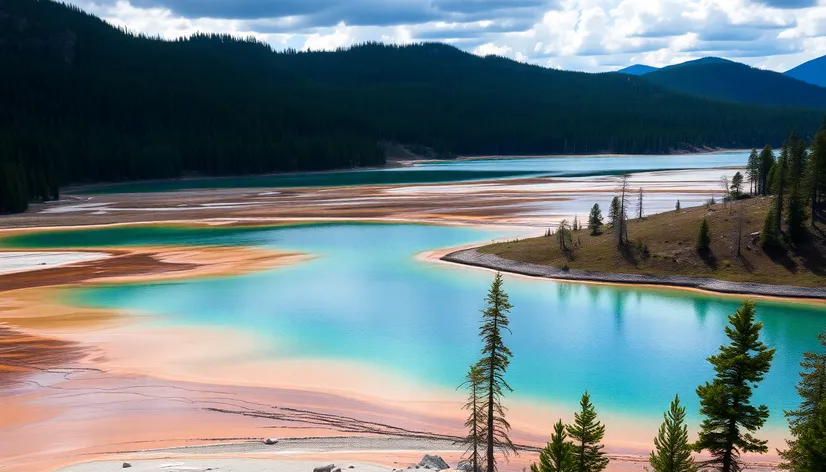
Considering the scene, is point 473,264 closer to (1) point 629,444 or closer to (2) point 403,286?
(2) point 403,286

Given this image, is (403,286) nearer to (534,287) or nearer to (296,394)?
(534,287)

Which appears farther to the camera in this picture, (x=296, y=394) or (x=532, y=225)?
(x=532, y=225)

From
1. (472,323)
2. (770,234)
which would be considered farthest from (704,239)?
(472,323)

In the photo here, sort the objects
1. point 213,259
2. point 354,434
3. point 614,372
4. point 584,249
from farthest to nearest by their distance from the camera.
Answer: point 213,259 → point 584,249 → point 614,372 → point 354,434

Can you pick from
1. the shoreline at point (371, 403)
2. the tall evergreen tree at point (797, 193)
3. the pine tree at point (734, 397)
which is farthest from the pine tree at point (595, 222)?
the pine tree at point (734, 397)

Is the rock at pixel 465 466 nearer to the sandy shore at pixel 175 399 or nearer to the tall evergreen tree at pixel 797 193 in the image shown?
the sandy shore at pixel 175 399

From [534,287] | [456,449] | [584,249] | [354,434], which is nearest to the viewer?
[456,449]

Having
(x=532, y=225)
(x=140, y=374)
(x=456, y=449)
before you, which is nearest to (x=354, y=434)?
(x=456, y=449)
